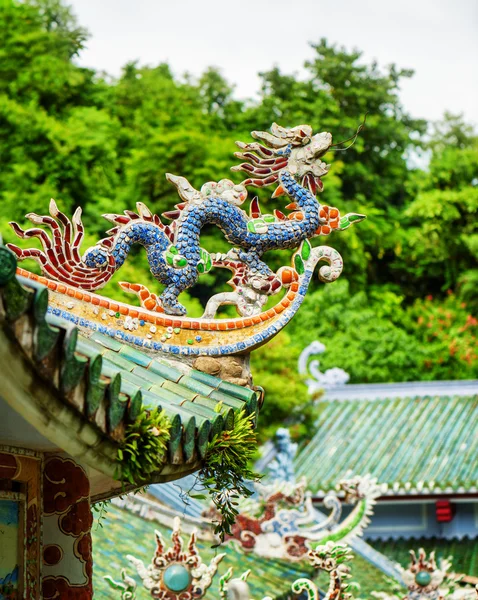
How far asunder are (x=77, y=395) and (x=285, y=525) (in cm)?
921

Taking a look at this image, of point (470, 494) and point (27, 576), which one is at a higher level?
point (470, 494)

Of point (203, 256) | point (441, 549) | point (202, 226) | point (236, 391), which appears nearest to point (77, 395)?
point (236, 391)

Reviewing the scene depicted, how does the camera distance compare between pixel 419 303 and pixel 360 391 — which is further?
pixel 419 303

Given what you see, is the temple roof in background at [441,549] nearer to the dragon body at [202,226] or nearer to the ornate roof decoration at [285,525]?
the ornate roof decoration at [285,525]

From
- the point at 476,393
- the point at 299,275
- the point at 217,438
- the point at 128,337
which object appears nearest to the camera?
the point at 217,438

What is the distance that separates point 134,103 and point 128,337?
2770cm

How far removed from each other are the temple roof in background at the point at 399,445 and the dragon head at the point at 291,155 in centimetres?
1161

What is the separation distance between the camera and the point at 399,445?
1958 cm

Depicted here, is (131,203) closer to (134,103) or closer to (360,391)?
(134,103)

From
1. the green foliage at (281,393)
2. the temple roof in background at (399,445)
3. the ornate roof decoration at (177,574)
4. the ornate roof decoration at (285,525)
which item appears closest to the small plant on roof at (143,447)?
the ornate roof decoration at (177,574)

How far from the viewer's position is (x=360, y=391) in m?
21.5

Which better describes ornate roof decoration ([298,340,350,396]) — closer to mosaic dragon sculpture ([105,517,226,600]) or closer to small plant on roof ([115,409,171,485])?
mosaic dragon sculpture ([105,517,226,600])

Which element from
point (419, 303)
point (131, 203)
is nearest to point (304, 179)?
point (131, 203)

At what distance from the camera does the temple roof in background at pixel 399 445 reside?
18.1 meters
